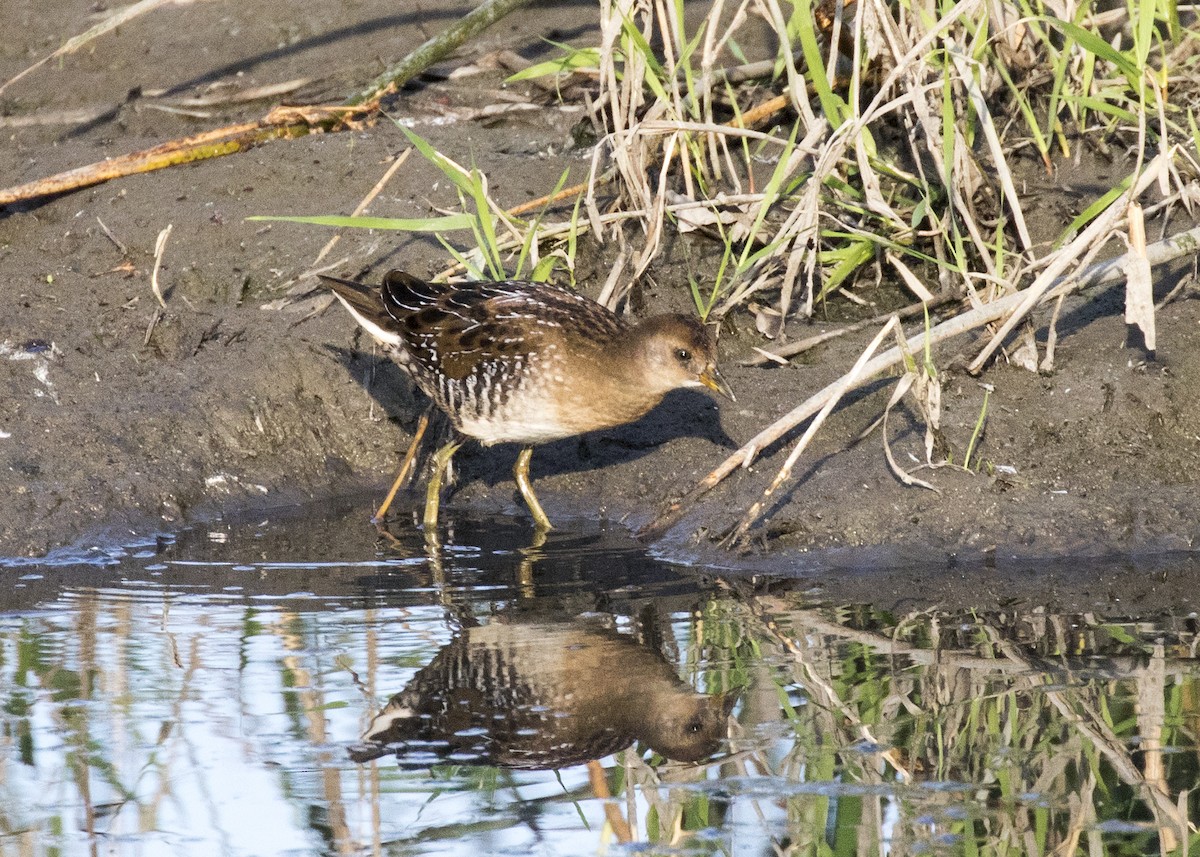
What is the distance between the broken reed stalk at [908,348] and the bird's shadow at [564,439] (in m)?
0.54

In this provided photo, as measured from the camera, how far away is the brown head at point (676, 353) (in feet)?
17.6

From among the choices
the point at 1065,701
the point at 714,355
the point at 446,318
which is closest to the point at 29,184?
the point at 446,318

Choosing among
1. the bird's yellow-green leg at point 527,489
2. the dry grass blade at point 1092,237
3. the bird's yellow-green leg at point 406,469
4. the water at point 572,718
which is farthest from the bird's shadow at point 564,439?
the dry grass blade at point 1092,237

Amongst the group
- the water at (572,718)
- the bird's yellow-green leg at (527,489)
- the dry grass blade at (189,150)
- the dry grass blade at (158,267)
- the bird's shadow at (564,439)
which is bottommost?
the water at (572,718)

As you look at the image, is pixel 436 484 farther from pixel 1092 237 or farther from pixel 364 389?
pixel 1092 237

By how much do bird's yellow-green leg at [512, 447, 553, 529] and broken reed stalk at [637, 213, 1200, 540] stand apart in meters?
0.42

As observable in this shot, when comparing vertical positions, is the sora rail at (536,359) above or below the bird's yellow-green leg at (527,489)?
Result: above

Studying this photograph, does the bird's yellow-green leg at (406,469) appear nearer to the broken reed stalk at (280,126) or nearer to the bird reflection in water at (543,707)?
the bird reflection in water at (543,707)

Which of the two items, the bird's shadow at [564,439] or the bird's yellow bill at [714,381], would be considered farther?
the bird's shadow at [564,439]

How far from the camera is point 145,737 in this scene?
349cm

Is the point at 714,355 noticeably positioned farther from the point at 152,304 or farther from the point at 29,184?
the point at 29,184

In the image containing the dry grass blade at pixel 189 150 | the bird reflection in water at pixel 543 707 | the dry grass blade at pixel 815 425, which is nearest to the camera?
the bird reflection in water at pixel 543 707

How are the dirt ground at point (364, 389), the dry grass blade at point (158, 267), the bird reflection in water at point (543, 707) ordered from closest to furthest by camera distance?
the bird reflection in water at point (543, 707)
the dirt ground at point (364, 389)
the dry grass blade at point (158, 267)

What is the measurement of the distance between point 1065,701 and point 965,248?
291 cm
